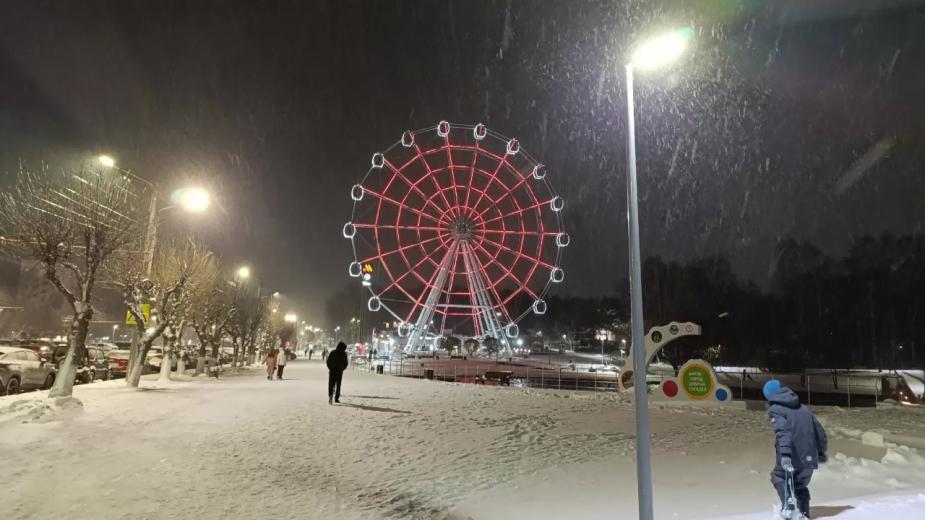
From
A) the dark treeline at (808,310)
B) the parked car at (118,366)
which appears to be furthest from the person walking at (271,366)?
the dark treeline at (808,310)

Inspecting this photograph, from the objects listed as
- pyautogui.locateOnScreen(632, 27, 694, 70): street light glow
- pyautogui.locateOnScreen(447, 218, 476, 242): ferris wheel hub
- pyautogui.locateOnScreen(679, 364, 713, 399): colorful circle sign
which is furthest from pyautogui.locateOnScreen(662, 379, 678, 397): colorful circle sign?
pyautogui.locateOnScreen(447, 218, 476, 242): ferris wheel hub

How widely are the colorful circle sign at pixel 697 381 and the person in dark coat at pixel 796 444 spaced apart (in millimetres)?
14739

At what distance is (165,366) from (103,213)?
35.8 feet

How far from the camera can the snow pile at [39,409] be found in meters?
12.3

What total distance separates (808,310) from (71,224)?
6276cm

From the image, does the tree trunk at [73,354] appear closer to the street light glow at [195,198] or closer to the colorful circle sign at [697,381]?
the street light glow at [195,198]

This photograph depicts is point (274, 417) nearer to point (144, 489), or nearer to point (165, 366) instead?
point (144, 489)

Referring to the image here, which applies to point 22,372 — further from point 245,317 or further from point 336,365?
point 245,317

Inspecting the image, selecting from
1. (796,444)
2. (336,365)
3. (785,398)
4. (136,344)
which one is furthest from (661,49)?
(136,344)

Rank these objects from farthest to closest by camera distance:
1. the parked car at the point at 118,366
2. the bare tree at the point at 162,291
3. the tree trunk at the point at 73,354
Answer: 1. the parked car at the point at 118,366
2. the bare tree at the point at 162,291
3. the tree trunk at the point at 73,354

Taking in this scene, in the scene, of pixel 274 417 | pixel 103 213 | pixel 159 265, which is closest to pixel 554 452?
pixel 274 417

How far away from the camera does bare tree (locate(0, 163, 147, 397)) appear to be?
52.2ft

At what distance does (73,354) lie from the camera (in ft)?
51.1

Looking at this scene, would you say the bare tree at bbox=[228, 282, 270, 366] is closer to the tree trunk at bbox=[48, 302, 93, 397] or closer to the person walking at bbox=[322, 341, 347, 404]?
the tree trunk at bbox=[48, 302, 93, 397]
